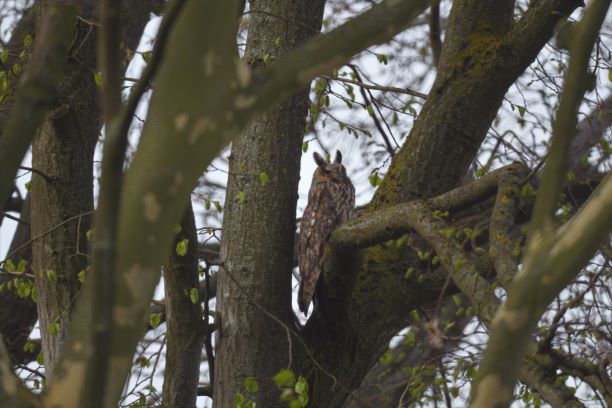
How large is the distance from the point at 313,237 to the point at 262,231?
1171mm

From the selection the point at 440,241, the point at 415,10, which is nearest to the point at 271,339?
the point at 440,241

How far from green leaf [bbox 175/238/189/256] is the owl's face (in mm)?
2262

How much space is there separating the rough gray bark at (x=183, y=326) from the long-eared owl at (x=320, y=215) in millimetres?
978

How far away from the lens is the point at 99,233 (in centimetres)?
135

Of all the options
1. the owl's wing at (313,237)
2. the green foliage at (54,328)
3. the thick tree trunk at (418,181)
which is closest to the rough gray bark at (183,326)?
the green foliage at (54,328)

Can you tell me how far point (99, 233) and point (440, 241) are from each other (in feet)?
4.72

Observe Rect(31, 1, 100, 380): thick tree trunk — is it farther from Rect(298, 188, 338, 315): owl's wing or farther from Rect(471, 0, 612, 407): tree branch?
Rect(471, 0, 612, 407): tree branch

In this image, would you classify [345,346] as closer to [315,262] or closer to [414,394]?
[414,394]

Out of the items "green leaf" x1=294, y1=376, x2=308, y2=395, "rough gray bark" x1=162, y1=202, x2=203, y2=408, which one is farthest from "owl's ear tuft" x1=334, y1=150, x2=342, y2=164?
"green leaf" x1=294, y1=376, x2=308, y2=395

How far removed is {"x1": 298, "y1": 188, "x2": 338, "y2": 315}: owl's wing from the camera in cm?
429

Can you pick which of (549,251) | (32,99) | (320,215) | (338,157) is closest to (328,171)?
(338,157)

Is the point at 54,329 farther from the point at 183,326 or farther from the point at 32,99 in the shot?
the point at 32,99

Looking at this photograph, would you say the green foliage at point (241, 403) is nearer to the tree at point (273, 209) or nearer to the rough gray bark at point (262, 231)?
the tree at point (273, 209)

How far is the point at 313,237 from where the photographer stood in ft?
15.3
